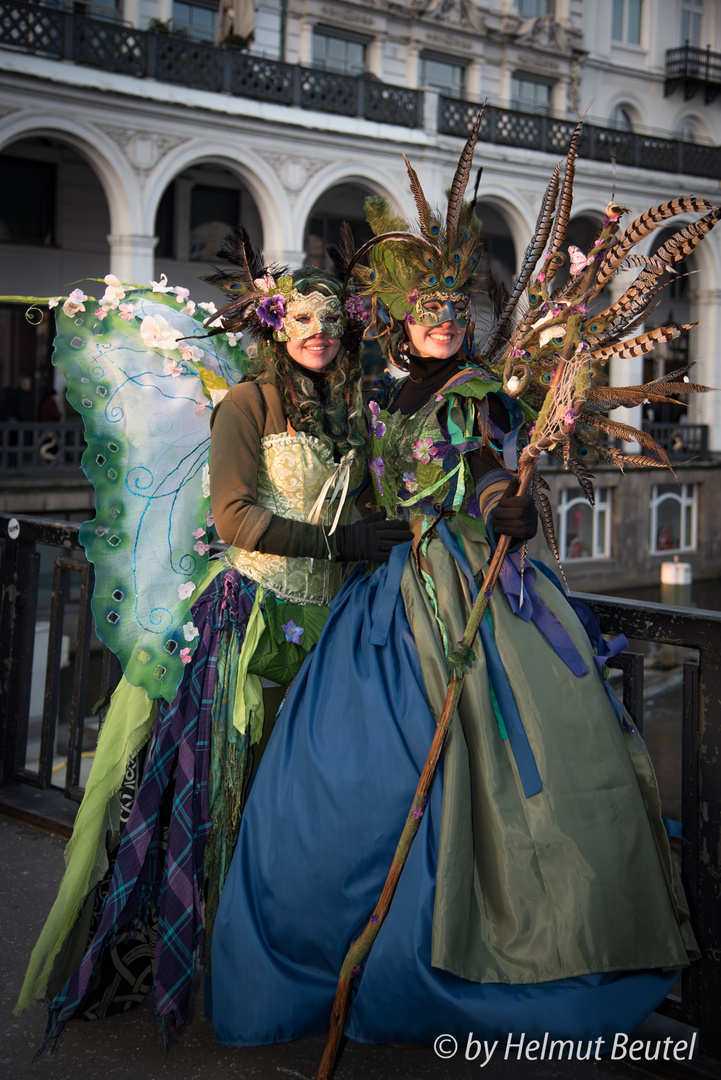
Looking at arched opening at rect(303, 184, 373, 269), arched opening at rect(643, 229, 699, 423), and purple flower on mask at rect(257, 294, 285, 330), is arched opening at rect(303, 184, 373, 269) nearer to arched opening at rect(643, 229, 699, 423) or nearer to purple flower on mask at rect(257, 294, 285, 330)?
arched opening at rect(643, 229, 699, 423)

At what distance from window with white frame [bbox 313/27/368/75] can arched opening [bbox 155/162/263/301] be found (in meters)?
2.78

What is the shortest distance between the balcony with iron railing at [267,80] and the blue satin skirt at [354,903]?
932cm

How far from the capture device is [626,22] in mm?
22188

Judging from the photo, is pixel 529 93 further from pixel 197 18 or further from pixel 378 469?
pixel 378 469

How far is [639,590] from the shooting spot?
19.0 metres

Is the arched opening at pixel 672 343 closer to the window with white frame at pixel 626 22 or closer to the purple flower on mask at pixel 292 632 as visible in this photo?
the window with white frame at pixel 626 22

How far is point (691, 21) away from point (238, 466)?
25314 millimetres

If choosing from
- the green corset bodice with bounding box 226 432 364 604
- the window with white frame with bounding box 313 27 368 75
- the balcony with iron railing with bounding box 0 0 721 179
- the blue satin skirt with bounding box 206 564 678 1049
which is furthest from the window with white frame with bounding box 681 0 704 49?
the blue satin skirt with bounding box 206 564 678 1049

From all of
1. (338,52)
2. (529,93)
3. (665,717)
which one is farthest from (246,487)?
(529,93)

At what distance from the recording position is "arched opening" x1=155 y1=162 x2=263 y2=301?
54.7 feet

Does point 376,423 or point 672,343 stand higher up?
point 672,343

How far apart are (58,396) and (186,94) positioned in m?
4.84

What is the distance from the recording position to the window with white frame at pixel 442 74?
1912 cm

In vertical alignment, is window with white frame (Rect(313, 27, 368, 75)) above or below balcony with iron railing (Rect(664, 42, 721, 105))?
below
